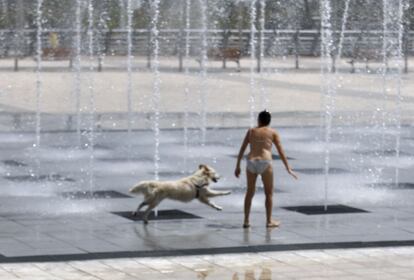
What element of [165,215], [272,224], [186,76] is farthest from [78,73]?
[272,224]

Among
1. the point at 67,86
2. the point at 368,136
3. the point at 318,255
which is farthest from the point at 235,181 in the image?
the point at 67,86

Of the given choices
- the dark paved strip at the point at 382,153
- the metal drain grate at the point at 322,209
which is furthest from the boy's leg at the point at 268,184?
the dark paved strip at the point at 382,153

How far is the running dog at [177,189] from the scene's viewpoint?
1462 centimetres

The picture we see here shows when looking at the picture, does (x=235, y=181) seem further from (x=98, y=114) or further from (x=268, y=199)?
(x=98, y=114)

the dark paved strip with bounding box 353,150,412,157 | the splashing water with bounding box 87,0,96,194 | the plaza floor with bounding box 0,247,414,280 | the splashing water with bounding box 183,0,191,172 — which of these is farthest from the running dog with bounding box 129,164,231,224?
the dark paved strip with bounding box 353,150,412,157

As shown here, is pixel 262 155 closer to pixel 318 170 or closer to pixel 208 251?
pixel 208 251

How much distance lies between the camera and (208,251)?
1358 cm

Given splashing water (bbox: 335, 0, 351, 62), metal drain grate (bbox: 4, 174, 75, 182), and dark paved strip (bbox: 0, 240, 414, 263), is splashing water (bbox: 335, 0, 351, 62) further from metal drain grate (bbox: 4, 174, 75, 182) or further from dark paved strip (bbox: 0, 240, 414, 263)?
dark paved strip (bbox: 0, 240, 414, 263)

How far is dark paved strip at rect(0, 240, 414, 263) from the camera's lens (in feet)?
42.7

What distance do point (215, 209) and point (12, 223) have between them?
222 centimetres

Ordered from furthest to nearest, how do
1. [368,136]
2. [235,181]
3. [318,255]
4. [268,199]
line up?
[368,136] → [235,181] → [268,199] → [318,255]

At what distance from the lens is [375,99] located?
33375mm

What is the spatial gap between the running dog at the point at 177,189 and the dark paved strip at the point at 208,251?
1.19 m

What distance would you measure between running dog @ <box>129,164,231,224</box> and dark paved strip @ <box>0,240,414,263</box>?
119 cm
